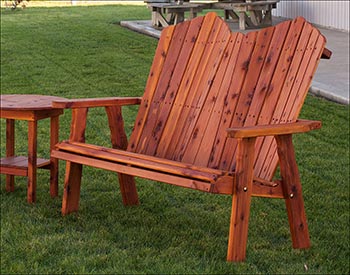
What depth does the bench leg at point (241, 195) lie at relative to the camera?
4367 mm

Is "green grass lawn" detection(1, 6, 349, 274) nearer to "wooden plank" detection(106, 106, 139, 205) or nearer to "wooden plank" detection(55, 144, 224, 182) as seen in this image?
"wooden plank" detection(106, 106, 139, 205)

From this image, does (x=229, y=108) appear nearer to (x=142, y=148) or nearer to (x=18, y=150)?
(x=142, y=148)

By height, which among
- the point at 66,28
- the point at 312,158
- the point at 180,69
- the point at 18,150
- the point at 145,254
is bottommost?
the point at 66,28

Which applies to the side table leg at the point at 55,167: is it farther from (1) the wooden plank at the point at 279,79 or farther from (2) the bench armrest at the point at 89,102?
(1) the wooden plank at the point at 279,79

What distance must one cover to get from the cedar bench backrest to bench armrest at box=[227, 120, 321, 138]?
0.63 feet

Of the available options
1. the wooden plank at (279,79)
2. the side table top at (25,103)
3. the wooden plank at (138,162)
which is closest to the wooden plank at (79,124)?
the wooden plank at (138,162)

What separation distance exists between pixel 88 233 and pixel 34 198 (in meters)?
0.79

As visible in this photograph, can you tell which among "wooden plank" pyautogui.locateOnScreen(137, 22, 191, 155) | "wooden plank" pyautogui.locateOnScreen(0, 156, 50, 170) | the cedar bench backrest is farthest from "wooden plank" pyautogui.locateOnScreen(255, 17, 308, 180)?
"wooden plank" pyautogui.locateOnScreen(0, 156, 50, 170)

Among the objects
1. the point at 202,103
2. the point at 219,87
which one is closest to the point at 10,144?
the point at 202,103

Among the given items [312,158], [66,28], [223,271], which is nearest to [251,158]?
[223,271]

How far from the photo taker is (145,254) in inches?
177

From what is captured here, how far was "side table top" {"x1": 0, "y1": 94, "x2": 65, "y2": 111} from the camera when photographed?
5.42 m

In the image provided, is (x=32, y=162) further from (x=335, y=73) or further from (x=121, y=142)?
(x=335, y=73)

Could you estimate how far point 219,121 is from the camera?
5.14 metres
